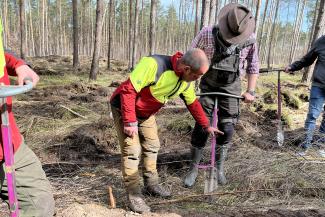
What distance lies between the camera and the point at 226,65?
365cm

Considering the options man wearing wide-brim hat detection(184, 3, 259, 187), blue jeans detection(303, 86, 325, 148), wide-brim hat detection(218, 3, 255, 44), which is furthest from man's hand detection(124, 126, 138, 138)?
blue jeans detection(303, 86, 325, 148)

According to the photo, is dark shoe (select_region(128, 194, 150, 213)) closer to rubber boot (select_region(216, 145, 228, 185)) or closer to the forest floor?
the forest floor

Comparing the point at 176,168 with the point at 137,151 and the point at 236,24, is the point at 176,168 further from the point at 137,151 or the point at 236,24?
the point at 236,24

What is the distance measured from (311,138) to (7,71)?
406cm

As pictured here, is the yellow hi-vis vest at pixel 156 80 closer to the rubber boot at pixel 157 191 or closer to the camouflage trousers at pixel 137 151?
the camouflage trousers at pixel 137 151

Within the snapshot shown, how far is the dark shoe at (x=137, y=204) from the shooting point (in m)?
3.16

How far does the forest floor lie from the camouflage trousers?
0.89 feet

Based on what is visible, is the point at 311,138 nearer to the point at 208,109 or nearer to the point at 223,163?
the point at 223,163

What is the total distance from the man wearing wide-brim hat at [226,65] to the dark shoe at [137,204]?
83 cm

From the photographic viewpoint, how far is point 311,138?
471 centimetres

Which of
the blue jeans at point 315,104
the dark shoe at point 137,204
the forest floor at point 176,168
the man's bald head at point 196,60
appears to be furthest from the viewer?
the blue jeans at point 315,104

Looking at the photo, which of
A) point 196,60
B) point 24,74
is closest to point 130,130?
point 196,60

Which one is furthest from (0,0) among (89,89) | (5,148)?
(5,148)

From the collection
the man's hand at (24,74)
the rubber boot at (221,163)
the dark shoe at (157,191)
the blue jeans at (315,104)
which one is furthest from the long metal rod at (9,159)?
the blue jeans at (315,104)
